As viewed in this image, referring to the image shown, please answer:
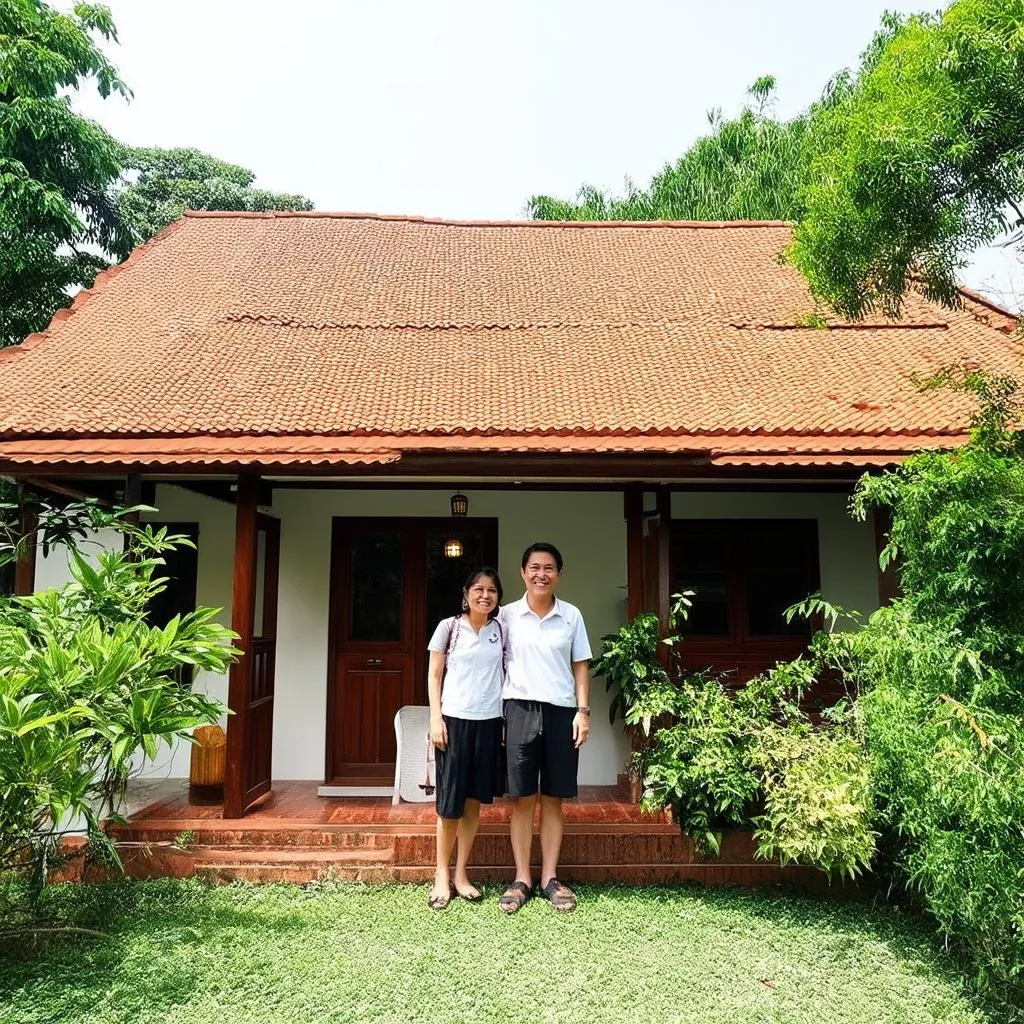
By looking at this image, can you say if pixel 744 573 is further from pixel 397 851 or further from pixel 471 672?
pixel 397 851

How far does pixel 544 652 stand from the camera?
12.8ft

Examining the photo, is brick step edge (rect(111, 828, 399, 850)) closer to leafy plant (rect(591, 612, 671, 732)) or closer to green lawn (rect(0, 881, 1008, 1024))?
green lawn (rect(0, 881, 1008, 1024))

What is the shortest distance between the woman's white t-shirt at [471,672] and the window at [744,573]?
9.08 feet

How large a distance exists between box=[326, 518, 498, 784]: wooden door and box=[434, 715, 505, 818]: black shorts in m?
2.32

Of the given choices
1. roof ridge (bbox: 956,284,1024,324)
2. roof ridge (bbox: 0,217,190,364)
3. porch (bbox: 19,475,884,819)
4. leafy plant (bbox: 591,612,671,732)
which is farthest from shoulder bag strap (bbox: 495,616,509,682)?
roof ridge (bbox: 956,284,1024,324)

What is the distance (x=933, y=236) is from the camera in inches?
135

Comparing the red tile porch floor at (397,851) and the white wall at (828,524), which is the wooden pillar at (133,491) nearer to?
the red tile porch floor at (397,851)

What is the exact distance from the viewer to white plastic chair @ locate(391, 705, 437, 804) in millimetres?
5090

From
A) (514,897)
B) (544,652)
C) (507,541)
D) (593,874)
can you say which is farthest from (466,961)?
(507,541)

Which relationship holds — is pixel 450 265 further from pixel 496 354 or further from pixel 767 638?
pixel 767 638

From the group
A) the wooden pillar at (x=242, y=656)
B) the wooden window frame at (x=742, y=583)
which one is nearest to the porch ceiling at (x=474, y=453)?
the wooden pillar at (x=242, y=656)

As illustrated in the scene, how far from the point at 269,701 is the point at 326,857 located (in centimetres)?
165

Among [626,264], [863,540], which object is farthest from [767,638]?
[626,264]

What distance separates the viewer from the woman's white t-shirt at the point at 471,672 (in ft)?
12.6
